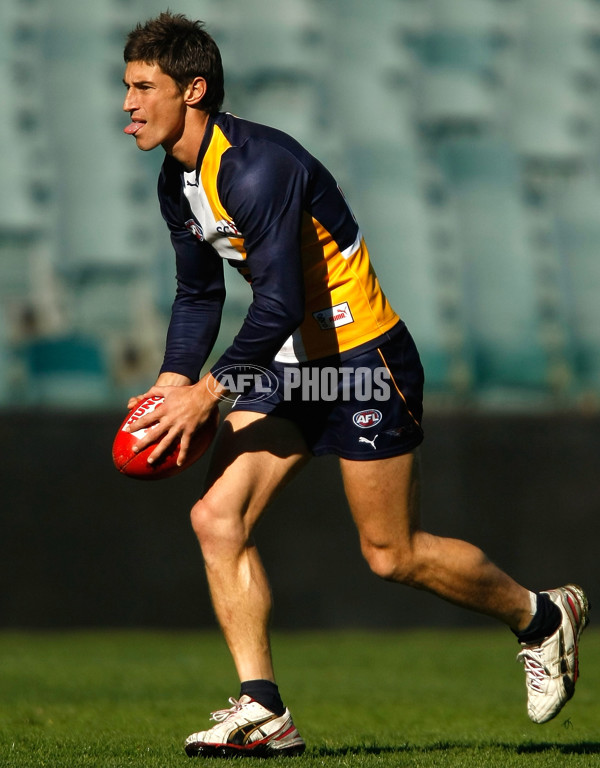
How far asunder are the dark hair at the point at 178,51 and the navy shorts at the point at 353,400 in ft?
3.41

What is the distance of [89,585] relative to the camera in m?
8.93

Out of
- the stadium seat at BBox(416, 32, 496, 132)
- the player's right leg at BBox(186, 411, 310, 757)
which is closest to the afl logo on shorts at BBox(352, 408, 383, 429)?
the player's right leg at BBox(186, 411, 310, 757)

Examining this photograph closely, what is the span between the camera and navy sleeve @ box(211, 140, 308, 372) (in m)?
3.93

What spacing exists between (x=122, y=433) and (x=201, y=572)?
16.6 ft

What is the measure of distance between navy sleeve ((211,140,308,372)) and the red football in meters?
0.30

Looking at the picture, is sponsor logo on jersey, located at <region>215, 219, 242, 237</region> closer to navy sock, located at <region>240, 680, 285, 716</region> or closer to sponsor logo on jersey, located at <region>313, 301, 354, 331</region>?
sponsor logo on jersey, located at <region>313, 301, 354, 331</region>

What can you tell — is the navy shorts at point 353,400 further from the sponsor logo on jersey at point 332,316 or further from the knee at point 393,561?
the knee at point 393,561

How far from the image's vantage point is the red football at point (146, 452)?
409 centimetres

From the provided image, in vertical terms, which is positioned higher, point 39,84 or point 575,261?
point 39,84

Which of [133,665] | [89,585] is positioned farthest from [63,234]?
[133,665]

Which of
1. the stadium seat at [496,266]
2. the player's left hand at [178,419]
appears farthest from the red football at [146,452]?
the stadium seat at [496,266]

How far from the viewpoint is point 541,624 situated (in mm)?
4543

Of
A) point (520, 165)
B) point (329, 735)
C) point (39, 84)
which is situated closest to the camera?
point (329, 735)

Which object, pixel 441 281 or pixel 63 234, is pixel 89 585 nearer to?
pixel 63 234
